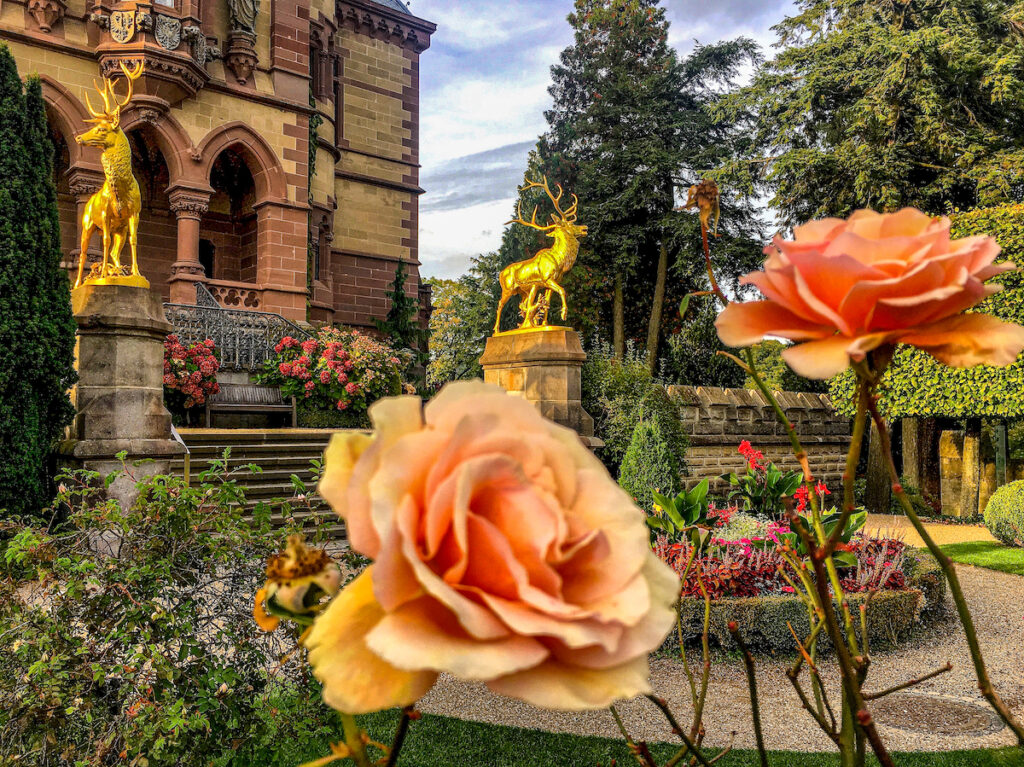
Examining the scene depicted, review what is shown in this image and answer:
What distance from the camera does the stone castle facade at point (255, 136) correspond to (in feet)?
46.7

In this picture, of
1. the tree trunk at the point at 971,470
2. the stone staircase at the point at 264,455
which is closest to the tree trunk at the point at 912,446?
the tree trunk at the point at 971,470

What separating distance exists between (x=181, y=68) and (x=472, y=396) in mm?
16657

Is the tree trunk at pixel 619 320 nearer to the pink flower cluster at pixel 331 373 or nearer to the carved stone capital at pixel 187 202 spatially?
the pink flower cluster at pixel 331 373

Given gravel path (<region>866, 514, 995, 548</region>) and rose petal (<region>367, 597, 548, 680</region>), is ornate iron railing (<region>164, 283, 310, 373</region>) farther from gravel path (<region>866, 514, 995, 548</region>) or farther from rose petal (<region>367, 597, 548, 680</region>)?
rose petal (<region>367, 597, 548, 680</region>)

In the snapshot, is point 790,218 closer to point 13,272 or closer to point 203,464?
point 203,464

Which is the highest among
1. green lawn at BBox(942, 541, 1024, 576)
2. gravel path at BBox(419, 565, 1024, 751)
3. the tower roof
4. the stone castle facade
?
the tower roof

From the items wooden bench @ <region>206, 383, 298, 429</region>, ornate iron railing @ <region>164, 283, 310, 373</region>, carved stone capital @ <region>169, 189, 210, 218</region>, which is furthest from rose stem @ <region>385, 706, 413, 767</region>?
carved stone capital @ <region>169, 189, 210, 218</region>

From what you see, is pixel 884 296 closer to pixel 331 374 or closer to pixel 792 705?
pixel 792 705

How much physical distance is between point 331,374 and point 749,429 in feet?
24.9

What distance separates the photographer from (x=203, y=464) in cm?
940

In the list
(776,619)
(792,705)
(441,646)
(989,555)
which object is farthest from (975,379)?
(441,646)

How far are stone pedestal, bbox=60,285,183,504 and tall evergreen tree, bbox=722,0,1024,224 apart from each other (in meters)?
13.7

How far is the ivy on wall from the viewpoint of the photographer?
480 inches

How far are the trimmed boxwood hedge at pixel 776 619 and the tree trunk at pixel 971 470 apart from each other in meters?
9.21
